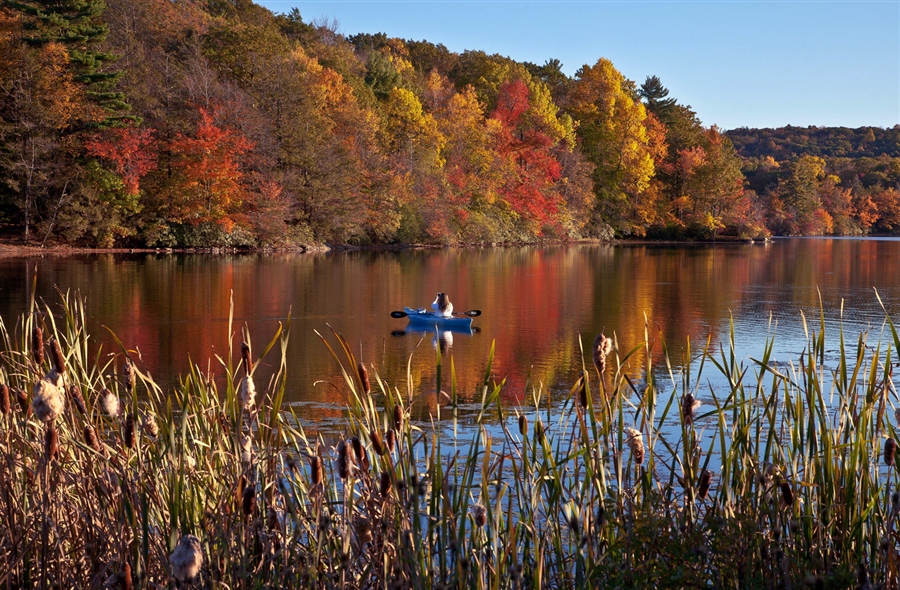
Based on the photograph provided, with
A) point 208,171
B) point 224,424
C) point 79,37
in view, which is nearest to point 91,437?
point 224,424

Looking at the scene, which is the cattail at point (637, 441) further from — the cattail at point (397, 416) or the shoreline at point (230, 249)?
the shoreline at point (230, 249)

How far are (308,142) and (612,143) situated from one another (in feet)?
90.3

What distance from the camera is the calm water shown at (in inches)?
469

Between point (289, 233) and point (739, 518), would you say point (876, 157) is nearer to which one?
point (289, 233)

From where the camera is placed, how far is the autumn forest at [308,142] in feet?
111

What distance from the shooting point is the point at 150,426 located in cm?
292

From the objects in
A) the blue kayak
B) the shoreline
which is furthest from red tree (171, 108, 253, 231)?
the blue kayak

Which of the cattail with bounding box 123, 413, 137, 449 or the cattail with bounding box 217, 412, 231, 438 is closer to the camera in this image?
the cattail with bounding box 123, 413, 137, 449

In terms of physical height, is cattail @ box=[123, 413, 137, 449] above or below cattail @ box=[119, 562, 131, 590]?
above

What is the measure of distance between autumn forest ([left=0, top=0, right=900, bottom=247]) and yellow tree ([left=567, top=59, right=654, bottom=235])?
14 centimetres

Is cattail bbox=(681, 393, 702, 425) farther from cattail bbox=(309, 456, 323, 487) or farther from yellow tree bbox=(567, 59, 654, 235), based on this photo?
yellow tree bbox=(567, 59, 654, 235)

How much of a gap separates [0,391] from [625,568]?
1748 mm

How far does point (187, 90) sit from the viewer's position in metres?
38.2

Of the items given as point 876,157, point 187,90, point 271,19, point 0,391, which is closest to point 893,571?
point 0,391
